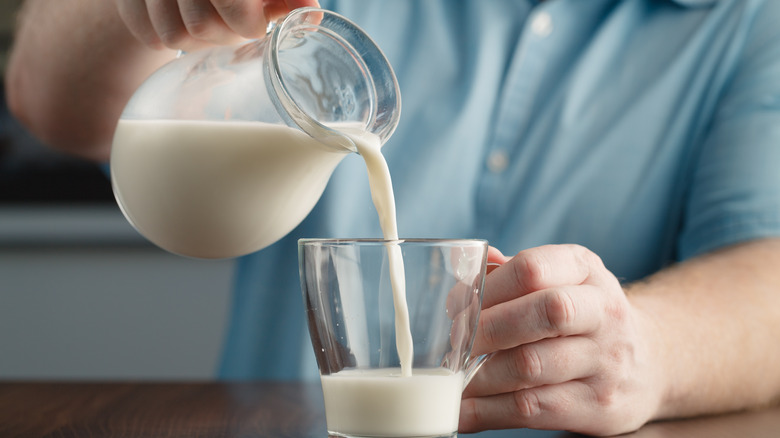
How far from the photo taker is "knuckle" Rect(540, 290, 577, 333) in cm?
51

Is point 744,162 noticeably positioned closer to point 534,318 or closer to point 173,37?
point 534,318

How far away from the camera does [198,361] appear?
6.57ft

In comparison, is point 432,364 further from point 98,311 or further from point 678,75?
point 98,311

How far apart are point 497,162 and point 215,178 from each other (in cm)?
55

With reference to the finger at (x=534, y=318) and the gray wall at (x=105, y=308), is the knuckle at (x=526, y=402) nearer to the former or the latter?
the finger at (x=534, y=318)

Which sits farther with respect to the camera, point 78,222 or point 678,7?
point 78,222

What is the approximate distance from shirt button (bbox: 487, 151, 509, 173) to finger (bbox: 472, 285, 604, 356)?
1.67ft

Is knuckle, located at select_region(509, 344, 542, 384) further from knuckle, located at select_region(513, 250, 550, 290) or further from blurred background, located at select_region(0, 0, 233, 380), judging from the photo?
blurred background, located at select_region(0, 0, 233, 380)

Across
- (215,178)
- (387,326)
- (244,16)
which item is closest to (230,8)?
(244,16)

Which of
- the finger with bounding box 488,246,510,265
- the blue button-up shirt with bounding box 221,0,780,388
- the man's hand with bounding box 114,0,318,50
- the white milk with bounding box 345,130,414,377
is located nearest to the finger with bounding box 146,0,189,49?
the man's hand with bounding box 114,0,318,50

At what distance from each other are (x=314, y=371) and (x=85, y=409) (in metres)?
0.38

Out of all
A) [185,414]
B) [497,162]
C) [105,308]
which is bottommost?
[105,308]

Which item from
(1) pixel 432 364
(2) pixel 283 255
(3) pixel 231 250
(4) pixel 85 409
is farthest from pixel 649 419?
(2) pixel 283 255

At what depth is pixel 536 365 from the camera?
0.53 metres
